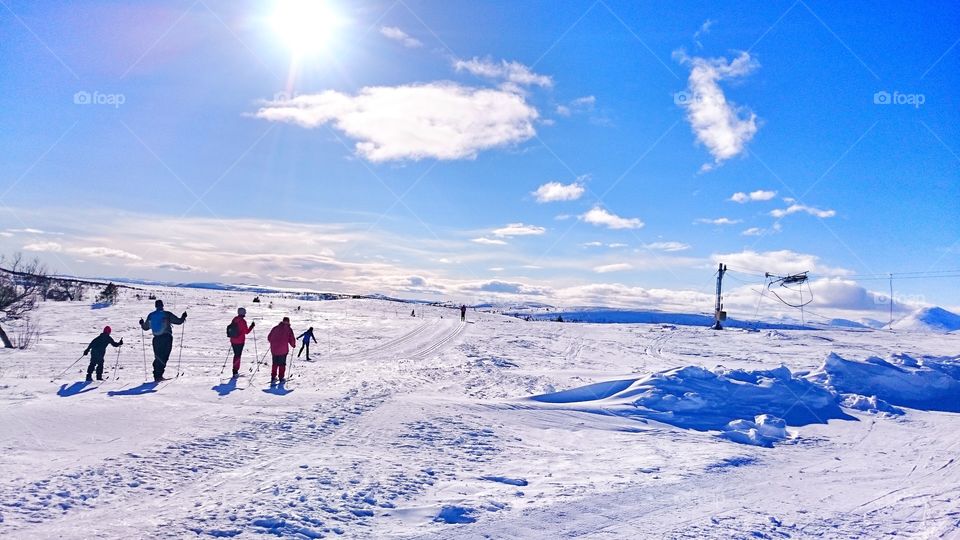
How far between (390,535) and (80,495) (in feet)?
10.5

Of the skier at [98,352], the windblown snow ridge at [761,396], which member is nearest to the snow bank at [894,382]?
the windblown snow ridge at [761,396]

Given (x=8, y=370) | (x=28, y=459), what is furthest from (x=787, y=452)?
(x=8, y=370)

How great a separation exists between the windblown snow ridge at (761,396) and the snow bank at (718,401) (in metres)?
0.02

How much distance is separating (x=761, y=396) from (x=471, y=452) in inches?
392

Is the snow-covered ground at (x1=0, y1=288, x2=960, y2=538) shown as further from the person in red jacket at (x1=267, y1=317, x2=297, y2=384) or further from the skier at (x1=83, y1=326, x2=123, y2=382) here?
the skier at (x1=83, y1=326, x2=123, y2=382)

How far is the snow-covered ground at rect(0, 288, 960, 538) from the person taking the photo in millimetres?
5910

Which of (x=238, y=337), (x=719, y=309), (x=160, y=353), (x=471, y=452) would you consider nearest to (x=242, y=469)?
(x=471, y=452)

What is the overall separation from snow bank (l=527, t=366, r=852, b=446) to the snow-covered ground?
0.20ft

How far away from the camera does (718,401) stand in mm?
14445

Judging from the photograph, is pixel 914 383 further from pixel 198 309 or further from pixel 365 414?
pixel 198 309

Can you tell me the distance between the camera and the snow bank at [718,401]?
41.5ft

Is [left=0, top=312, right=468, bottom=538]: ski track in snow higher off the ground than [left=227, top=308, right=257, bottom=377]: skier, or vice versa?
[left=227, top=308, right=257, bottom=377]: skier

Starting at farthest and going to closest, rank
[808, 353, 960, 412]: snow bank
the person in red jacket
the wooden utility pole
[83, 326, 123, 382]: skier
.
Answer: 1. the wooden utility pole
2. [808, 353, 960, 412]: snow bank
3. the person in red jacket
4. [83, 326, 123, 382]: skier

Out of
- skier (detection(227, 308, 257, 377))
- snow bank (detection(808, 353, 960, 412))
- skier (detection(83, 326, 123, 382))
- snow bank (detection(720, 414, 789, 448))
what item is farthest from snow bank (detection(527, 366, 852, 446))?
skier (detection(83, 326, 123, 382))
